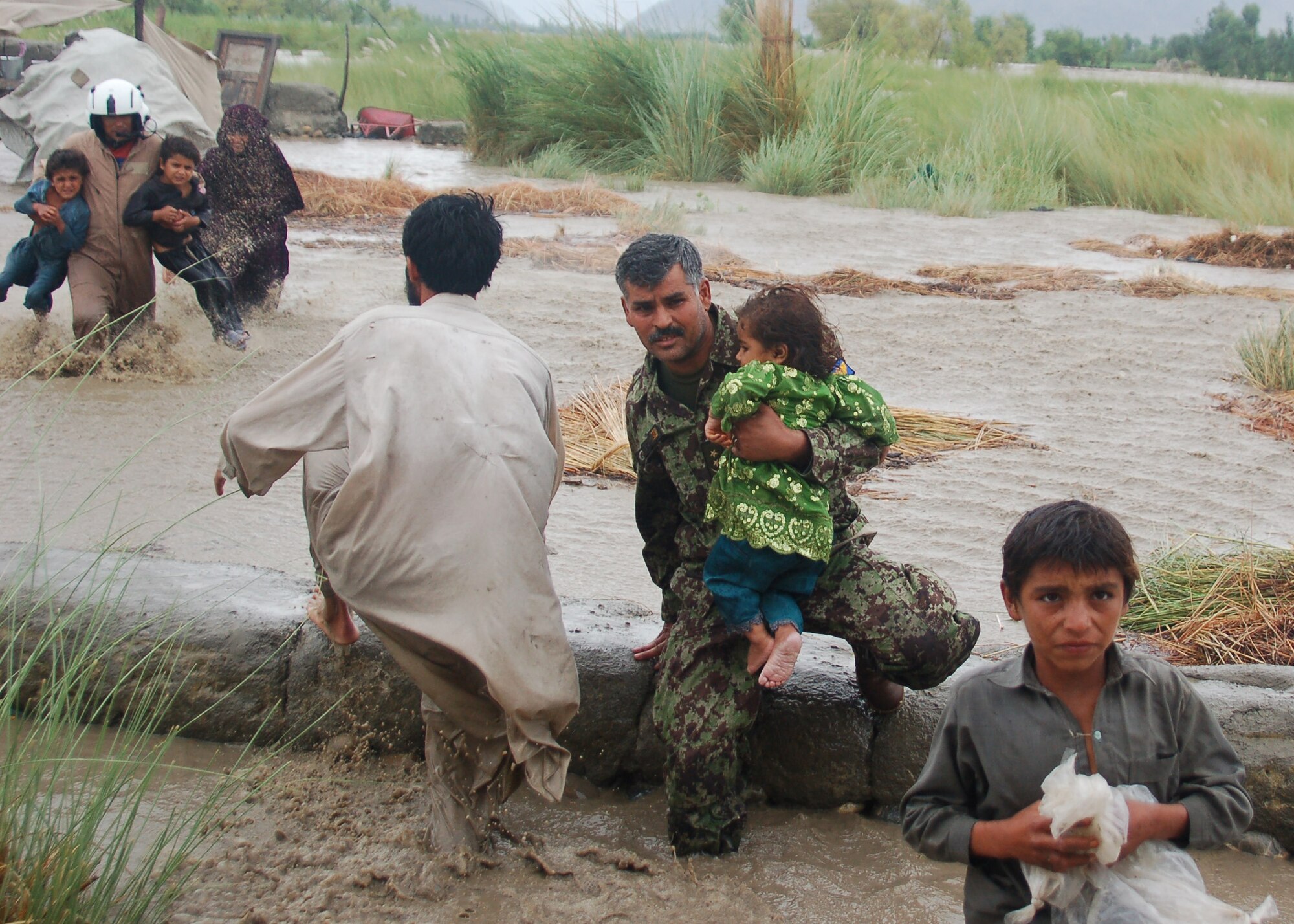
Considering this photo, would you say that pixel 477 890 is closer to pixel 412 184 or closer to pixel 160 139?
pixel 160 139

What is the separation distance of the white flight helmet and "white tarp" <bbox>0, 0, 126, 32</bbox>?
10.5m

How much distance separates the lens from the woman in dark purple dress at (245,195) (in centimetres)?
774

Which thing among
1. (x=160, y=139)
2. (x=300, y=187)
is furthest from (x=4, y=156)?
(x=160, y=139)

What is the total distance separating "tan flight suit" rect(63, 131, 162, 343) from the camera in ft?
22.6

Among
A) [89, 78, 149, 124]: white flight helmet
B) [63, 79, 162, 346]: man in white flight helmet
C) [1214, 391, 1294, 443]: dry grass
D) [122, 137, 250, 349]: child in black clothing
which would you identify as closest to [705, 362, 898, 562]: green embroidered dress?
[1214, 391, 1294, 443]: dry grass

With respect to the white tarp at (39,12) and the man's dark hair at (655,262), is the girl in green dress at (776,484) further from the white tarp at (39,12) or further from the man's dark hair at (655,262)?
the white tarp at (39,12)

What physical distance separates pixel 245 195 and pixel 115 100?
1113 millimetres

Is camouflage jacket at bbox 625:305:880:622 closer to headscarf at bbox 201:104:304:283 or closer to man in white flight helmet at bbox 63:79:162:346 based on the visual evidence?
man in white flight helmet at bbox 63:79:162:346

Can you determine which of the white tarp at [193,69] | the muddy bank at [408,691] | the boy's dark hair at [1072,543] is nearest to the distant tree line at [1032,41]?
the white tarp at [193,69]

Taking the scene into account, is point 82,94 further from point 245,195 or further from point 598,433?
point 598,433

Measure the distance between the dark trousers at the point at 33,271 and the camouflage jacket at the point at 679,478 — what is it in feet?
16.4

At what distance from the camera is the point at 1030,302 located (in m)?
8.53

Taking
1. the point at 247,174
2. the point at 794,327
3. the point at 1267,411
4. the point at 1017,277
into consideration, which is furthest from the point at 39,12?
the point at 794,327

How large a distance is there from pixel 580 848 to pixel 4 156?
629 inches
